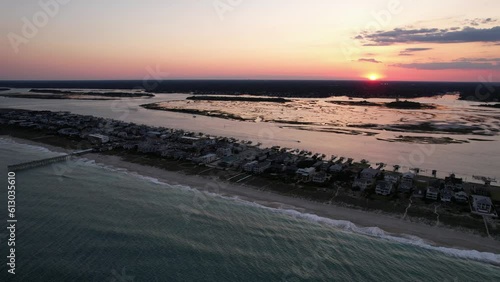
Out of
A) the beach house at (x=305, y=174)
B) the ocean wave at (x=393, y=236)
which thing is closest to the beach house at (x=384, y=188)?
the beach house at (x=305, y=174)

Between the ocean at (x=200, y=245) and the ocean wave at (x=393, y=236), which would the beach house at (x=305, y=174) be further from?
the ocean at (x=200, y=245)

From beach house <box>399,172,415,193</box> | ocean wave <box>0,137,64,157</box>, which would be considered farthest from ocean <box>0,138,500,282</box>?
ocean wave <box>0,137,64,157</box>

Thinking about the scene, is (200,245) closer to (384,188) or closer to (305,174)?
(305,174)

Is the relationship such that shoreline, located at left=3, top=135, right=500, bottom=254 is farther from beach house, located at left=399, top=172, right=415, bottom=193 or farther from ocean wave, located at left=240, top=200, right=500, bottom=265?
beach house, located at left=399, top=172, right=415, bottom=193

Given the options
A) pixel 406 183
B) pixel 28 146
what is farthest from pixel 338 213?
pixel 28 146

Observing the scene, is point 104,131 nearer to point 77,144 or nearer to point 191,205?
point 77,144

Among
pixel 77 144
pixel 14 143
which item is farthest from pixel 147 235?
pixel 14 143
